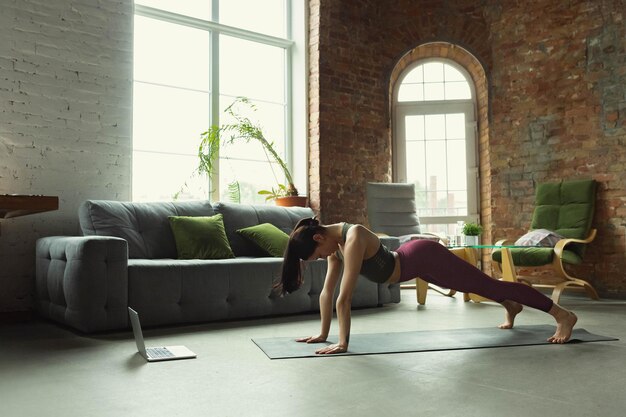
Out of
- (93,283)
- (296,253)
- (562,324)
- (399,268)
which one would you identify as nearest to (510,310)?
(562,324)

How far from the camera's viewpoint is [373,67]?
6863mm

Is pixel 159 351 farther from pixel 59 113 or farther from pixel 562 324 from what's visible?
pixel 59 113

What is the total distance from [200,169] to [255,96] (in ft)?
3.91

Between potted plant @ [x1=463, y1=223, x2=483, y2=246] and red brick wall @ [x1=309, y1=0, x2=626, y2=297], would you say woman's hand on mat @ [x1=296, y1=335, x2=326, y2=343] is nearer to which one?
potted plant @ [x1=463, y1=223, x2=483, y2=246]

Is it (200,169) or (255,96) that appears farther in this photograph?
(255,96)

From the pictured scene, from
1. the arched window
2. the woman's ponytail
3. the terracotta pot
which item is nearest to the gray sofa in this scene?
the terracotta pot

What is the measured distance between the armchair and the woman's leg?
2005 mm

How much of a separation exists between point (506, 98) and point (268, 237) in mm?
3481

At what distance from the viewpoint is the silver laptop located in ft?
9.19

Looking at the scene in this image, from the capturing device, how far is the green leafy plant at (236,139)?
19.0 feet

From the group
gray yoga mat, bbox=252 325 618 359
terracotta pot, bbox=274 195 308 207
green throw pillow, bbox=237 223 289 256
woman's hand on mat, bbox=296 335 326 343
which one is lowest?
gray yoga mat, bbox=252 325 618 359

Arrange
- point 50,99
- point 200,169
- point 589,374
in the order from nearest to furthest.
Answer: point 589,374 → point 50,99 → point 200,169

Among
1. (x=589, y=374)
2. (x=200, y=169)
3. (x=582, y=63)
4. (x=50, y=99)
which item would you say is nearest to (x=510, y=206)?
(x=582, y=63)

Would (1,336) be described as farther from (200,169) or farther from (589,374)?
(589,374)
